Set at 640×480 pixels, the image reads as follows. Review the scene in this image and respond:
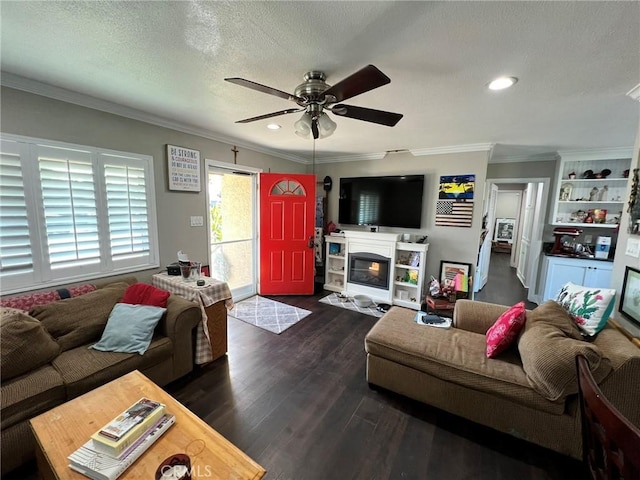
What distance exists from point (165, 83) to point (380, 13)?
1625mm

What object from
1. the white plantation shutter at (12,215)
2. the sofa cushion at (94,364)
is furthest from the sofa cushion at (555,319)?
the white plantation shutter at (12,215)

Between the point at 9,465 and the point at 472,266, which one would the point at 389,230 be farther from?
the point at 9,465

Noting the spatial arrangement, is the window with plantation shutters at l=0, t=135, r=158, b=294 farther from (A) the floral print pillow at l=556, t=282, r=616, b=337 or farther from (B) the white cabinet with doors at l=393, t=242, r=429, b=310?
(A) the floral print pillow at l=556, t=282, r=616, b=337

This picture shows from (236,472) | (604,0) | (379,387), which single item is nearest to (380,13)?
(604,0)

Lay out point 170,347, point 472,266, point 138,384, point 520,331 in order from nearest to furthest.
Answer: point 138,384
point 520,331
point 170,347
point 472,266

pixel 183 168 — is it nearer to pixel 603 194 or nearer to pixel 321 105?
pixel 321 105

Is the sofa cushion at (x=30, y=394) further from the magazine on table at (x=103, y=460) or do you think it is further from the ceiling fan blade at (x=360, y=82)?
the ceiling fan blade at (x=360, y=82)

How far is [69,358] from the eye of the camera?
67.2 inches

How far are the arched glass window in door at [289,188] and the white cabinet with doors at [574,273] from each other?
385 centimetres

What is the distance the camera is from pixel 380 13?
1176 mm

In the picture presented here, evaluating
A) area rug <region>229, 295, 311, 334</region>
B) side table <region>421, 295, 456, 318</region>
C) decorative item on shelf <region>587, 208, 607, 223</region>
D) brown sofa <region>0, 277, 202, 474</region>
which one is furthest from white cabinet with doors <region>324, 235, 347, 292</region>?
decorative item on shelf <region>587, 208, 607, 223</region>

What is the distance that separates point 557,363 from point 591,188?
3.81 m

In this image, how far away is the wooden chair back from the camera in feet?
1.96

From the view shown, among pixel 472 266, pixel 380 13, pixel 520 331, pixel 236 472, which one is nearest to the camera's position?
pixel 236 472
